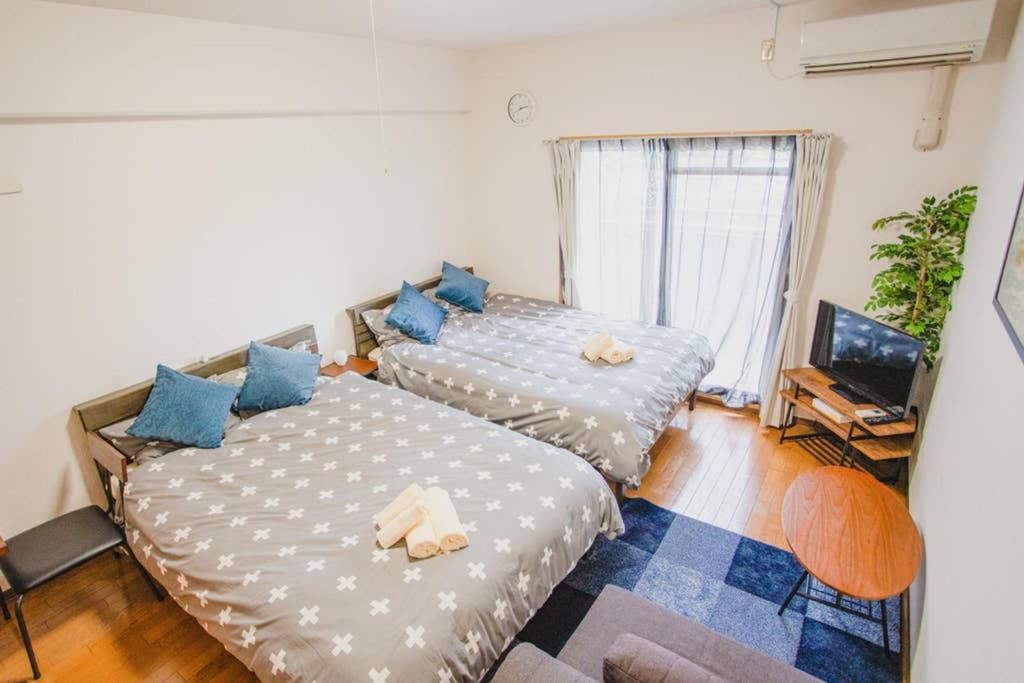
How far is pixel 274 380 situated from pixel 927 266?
12.5ft

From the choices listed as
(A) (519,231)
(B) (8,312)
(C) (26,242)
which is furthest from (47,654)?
(A) (519,231)

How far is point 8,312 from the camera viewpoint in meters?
2.37

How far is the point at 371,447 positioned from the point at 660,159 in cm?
296

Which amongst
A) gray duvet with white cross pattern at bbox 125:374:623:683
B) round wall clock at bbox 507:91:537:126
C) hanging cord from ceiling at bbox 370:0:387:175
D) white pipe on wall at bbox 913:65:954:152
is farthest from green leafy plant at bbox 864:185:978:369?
hanging cord from ceiling at bbox 370:0:387:175

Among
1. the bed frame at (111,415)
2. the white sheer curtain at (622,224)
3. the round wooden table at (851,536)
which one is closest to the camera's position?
the round wooden table at (851,536)

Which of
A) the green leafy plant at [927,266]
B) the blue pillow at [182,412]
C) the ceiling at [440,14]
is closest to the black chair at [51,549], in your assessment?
the blue pillow at [182,412]

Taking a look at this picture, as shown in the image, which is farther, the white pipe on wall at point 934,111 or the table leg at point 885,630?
the white pipe on wall at point 934,111

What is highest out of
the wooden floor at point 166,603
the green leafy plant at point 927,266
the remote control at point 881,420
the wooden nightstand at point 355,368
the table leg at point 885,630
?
the green leafy plant at point 927,266

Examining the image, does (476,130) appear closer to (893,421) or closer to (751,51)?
(751,51)

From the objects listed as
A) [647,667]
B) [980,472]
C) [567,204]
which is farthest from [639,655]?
[567,204]

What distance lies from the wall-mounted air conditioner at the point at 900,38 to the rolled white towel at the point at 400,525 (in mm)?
3335

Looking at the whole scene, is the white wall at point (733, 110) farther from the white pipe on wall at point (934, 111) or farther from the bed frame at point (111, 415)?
the bed frame at point (111, 415)

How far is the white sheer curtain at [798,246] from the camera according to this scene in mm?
3293

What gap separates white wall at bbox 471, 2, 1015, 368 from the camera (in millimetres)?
3027
